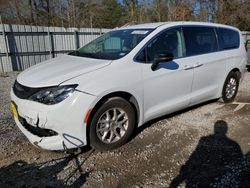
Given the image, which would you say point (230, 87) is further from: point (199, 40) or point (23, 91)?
point (23, 91)

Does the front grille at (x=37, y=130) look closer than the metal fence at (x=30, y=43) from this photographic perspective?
Yes

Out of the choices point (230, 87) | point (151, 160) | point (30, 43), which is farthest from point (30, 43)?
point (151, 160)

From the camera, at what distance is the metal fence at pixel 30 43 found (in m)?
10.4

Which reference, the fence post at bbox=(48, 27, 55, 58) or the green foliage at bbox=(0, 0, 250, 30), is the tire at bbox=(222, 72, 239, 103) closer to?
the fence post at bbox=(48, 27, 55, 58)

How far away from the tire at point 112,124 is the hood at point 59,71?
1.67ft

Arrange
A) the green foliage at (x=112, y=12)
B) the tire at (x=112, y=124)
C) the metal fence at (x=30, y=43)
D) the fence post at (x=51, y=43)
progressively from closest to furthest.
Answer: the tire at (x=112, y=124) → the metal fence at (x=30, y=43) → the fence post at (x=51, y=43) → the green foliage at (x=112, y=12)

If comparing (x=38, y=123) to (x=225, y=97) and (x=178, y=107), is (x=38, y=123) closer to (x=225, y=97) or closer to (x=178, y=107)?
(x=178, y=107)

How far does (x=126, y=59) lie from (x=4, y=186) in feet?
6.91

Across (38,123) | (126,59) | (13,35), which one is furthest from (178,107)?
(13,35)

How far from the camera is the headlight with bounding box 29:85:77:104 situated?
2.79m

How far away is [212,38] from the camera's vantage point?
184 inches

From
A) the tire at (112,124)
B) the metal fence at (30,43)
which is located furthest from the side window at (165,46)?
the metal fence at (30,43)

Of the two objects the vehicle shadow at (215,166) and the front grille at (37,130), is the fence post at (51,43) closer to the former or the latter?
the front grille at (37,130)

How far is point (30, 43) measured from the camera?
11148mm
